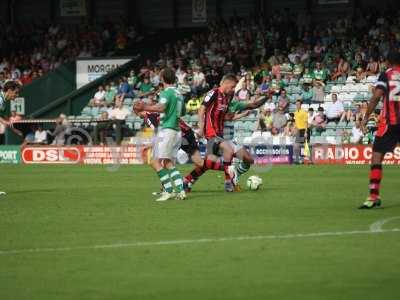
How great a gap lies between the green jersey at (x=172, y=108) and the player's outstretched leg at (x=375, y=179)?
11.5 ft

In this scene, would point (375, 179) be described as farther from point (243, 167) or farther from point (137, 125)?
point (137, 125)

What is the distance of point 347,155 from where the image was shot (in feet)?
104

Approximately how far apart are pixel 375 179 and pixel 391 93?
1.23m

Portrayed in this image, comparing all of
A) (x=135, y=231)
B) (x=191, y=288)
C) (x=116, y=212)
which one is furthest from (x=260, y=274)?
(x=116, y=212)

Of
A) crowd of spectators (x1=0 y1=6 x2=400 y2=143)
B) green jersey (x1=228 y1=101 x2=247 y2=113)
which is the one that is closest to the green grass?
green jersey (x1=228 y1=101 x2=247 y2=113)

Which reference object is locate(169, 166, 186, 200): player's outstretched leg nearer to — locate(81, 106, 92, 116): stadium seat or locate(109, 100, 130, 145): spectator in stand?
locate(109, 100, 130, 145): spectator in stand

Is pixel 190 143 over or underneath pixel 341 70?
over

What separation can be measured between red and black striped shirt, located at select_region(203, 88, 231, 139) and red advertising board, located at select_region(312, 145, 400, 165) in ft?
43.2

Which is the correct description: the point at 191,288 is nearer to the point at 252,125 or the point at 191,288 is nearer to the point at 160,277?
the point at 160,277

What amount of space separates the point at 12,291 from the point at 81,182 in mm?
14798

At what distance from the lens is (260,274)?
920 centimetres

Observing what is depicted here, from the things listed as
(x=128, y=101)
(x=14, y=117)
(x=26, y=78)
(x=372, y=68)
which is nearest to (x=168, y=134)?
(x=372, y=68)

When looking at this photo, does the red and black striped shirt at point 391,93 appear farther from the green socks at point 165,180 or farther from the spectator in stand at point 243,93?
the spectator in stand at point 243,93

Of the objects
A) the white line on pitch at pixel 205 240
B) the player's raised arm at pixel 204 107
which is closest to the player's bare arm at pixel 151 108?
the player's raised arm at pixel 204 107
